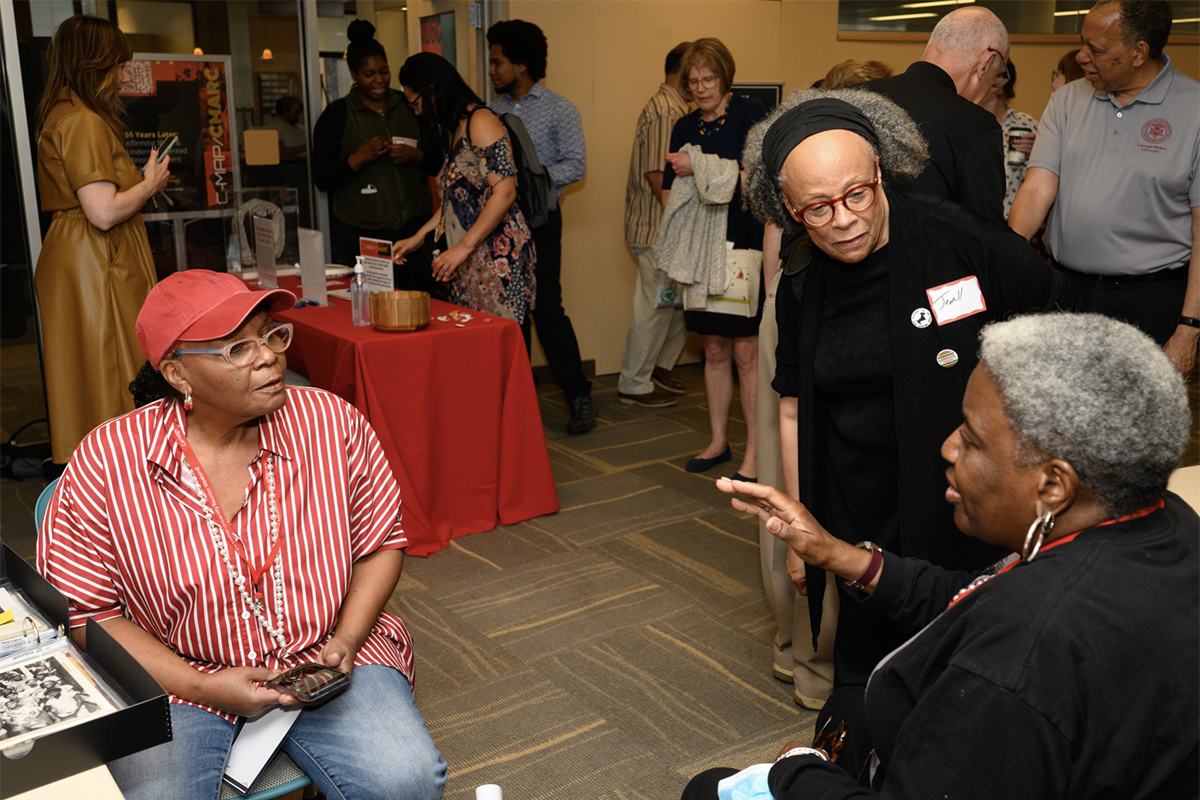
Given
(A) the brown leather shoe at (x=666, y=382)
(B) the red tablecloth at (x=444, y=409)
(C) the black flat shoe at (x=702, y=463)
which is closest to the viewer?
(B) the red tablecloth at (x=444, y=409)

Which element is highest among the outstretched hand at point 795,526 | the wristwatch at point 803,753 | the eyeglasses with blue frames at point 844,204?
the eyeglasses with blue frames at point 844,204

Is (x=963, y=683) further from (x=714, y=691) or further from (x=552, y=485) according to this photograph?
(x=552, y=485)

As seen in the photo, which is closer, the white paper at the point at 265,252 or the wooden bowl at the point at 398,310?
the wooden bowl at the point at 398,310

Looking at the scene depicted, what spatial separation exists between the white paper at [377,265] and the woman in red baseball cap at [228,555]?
1891 millimetres

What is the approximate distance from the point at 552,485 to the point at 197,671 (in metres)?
2.32

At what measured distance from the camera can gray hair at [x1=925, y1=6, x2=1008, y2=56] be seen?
2.56 meters

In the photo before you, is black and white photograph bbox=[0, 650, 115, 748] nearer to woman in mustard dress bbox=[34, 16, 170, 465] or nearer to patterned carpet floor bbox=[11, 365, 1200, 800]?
patterned carpet floor bbox=[11, 365, 1200, 800]

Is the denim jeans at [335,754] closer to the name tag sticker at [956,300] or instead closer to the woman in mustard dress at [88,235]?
the name tag sticker at [956,300]

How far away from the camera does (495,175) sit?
3.99 metres

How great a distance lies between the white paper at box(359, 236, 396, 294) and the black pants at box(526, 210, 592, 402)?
1.32 metres

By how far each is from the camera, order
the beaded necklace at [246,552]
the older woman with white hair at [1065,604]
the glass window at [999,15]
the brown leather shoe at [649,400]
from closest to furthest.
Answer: the older woman with white hair at [1065,604] → the beaded necklace at [246,552] → the brown leather shoe at [649,400] → the glass window at [999,15]

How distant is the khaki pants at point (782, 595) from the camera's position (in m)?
2.49

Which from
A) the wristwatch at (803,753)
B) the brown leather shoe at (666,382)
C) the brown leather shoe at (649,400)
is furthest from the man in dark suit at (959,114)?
the brown leather shoe at (666,382)

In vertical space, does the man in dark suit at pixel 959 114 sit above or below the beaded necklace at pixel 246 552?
above
